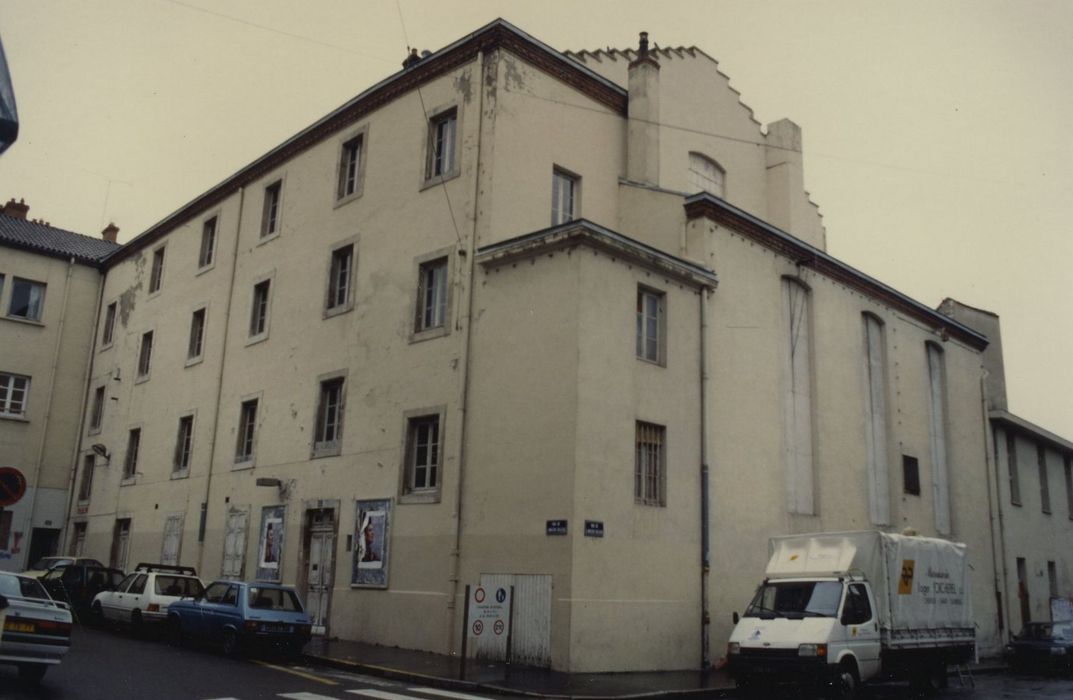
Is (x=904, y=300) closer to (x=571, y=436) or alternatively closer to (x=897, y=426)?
(x=897, y=426)

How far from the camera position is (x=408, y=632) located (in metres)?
18.5

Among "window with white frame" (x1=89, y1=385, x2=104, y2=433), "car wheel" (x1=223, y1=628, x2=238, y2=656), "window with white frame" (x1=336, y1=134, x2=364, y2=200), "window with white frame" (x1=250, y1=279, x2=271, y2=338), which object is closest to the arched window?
"window with white frame" (x1=336, y1=134, x2=364, y2=200)

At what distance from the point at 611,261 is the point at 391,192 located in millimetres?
6864

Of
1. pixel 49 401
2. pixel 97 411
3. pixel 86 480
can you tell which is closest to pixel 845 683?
pixel 86 480

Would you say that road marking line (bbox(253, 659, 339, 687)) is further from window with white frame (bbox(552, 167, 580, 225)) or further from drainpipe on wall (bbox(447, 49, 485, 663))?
window with white frame (bbox(552, 167, 580, 225))

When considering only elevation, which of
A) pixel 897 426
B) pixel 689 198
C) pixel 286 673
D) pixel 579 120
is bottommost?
pixel 286 673

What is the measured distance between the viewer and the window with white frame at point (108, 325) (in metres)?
34.6

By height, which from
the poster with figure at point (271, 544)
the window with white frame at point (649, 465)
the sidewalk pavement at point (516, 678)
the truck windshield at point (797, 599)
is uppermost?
the window with white frame at point (649, 465)

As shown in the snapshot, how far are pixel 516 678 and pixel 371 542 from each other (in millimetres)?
6437

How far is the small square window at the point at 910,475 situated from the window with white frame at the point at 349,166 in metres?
17.4

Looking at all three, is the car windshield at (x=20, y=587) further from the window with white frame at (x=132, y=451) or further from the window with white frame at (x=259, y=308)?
the window with white frame at (x=132, y=451)

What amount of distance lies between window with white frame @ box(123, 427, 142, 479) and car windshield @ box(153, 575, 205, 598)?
11.9 metres

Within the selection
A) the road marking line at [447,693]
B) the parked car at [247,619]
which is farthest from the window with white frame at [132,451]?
the road marking line at [447,693]

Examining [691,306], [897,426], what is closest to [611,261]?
[691,306]
